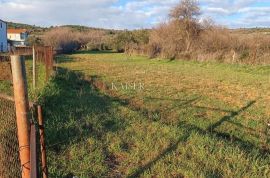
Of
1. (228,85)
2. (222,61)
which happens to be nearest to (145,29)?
Answer: (222,61)

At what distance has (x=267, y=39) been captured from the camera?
30125mm

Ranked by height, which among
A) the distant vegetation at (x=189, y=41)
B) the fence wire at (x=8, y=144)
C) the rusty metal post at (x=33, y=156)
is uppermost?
the distant vegetation at (x=189, y=41)

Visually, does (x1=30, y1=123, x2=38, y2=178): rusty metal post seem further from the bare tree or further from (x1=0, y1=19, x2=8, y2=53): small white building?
(x1=0, y1=19, x2=8, y2=53): small white building

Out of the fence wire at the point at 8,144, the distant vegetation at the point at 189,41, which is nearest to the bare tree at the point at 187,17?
the distant vegetation at the point at 189,41

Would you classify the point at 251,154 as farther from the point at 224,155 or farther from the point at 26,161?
the point at 26,161

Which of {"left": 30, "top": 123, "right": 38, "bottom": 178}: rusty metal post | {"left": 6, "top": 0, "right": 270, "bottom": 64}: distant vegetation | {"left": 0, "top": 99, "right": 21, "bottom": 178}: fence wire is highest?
{"left": 6, "top": 0, "right": 270, "bottom": 64}: distant vegetation

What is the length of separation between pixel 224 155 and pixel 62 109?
466 cm

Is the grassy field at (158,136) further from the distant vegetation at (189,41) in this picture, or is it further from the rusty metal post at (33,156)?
the distant vegetation at (189,41)

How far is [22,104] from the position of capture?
3.43 m

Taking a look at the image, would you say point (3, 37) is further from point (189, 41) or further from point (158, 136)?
point (158, 136)

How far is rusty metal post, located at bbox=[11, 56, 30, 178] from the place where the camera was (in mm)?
3297

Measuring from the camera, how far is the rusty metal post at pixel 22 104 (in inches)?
130

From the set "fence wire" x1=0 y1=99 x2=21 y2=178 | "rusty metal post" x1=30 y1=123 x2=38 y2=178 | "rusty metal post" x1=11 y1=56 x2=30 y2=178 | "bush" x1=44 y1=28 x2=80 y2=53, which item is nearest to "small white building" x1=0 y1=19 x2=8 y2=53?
"bush" x1=44 y1=28 x2=80 y2=53

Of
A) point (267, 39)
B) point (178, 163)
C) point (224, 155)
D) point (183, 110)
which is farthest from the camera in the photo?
point (267, 39)
